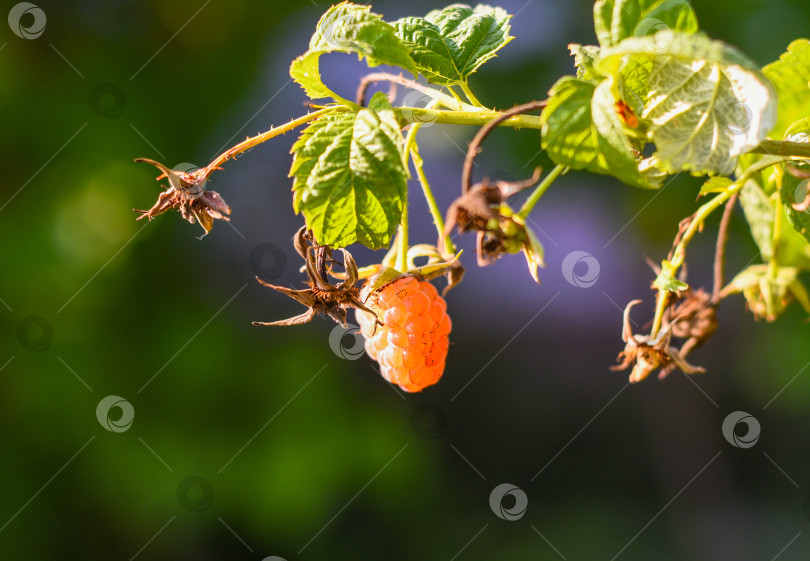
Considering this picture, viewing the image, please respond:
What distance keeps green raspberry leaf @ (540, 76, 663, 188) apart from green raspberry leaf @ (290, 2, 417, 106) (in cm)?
9

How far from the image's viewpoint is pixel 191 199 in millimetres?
420

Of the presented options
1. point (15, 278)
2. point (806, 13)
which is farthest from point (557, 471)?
point (15, 278)

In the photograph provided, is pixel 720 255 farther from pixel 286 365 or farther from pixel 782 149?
pixel 286 365

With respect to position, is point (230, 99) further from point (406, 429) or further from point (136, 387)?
point (406, 429)

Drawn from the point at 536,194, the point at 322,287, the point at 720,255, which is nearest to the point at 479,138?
the point at 536,194

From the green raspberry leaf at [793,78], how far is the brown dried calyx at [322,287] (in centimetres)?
33

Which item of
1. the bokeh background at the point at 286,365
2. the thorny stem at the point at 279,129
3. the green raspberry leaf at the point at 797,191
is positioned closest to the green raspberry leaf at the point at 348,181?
the thorny stem at the point at 279,129

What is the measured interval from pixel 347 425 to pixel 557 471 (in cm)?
59

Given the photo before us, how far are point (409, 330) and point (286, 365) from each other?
1204mm

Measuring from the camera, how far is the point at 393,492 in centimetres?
166

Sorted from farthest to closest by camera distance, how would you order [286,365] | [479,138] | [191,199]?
1. [286,365]
2. [191,199]
3. [479,138]

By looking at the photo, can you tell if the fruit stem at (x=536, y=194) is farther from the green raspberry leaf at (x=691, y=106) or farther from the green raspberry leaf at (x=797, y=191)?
the green raspberry leaf at (x=797, y=191)

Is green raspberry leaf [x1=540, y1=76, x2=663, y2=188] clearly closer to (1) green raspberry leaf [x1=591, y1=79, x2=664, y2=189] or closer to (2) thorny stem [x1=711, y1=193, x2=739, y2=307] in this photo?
(1) green raspberry leaf [x1=591, y1=79, x2=664, y2=189]

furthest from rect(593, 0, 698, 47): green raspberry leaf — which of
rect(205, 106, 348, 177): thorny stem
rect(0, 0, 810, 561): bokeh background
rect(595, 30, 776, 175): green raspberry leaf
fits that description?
rect(0, 0, 810, 561): bokeh background
